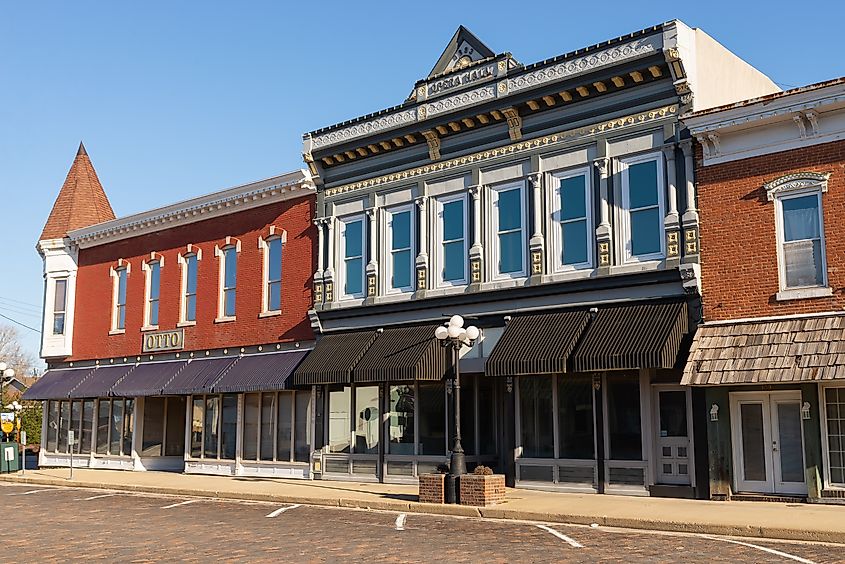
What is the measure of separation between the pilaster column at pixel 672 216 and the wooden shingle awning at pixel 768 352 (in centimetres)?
173

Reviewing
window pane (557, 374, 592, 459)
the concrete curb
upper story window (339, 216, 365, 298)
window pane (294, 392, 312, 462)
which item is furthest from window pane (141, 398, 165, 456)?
window pane (557, 374, 592, 459)

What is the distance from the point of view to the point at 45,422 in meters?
35.6

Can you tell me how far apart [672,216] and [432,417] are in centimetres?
811

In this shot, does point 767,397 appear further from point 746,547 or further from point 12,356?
point 12,356

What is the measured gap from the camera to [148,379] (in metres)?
31.1

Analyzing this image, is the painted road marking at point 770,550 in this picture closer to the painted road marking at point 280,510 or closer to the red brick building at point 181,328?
the painted road marking at point 280,510

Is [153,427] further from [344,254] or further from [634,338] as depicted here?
[634,338]

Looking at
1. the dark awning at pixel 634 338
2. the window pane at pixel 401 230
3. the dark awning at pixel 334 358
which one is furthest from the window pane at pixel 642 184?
the dark awning at pixel 334 358

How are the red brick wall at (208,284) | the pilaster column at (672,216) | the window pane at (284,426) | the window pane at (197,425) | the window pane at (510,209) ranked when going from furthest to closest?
the window pane at (197,425), the red brick wall at (208,284), the window pane at (284,426), the window pane at (510,209), the pilaster column at (672,216)

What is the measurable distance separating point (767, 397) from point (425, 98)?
11.6m

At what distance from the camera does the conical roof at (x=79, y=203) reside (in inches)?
1438

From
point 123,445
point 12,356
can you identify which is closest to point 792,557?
point 123,445

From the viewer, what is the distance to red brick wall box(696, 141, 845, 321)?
17969mm

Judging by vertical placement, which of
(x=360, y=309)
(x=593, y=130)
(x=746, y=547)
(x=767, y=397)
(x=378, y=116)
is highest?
(x=378, y=116)
